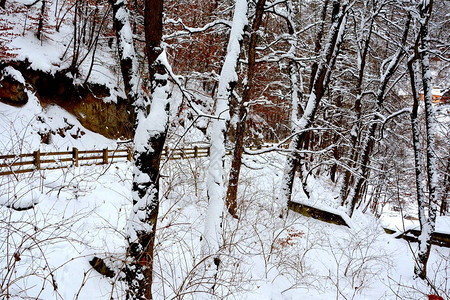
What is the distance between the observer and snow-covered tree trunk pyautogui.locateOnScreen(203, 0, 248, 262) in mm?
4484

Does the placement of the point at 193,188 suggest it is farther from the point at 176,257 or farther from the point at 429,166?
the point at 429,166

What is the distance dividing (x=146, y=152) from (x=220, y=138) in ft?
5.69

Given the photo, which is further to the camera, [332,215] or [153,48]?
[332,215]

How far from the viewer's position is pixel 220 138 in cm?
478

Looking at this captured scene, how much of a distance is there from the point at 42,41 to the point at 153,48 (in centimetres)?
1687

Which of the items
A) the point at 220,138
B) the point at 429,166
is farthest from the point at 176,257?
the point at 429,166

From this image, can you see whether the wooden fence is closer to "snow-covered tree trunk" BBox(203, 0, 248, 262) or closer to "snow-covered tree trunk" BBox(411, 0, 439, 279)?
"snow-covered tree trunk" BBox(203, 0, 248, 262)

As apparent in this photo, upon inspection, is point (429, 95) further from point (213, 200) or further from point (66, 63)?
point (66, 63)

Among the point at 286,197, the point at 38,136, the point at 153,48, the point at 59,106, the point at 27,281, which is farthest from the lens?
the point at 59,106

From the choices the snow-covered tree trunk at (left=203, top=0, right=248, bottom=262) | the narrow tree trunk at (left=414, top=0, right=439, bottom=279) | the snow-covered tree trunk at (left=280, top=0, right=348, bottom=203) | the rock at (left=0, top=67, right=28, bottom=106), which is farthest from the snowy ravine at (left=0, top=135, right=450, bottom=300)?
the rock at (left=0, top=67, right=28, bottom=106)

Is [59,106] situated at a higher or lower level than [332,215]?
higher

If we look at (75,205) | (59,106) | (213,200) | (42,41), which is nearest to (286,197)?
(213,200)

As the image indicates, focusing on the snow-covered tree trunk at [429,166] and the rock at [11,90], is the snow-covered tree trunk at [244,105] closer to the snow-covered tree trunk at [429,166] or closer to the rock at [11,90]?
the snow-covered tree trunk at [429,166]

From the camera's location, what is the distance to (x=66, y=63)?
1523cm
